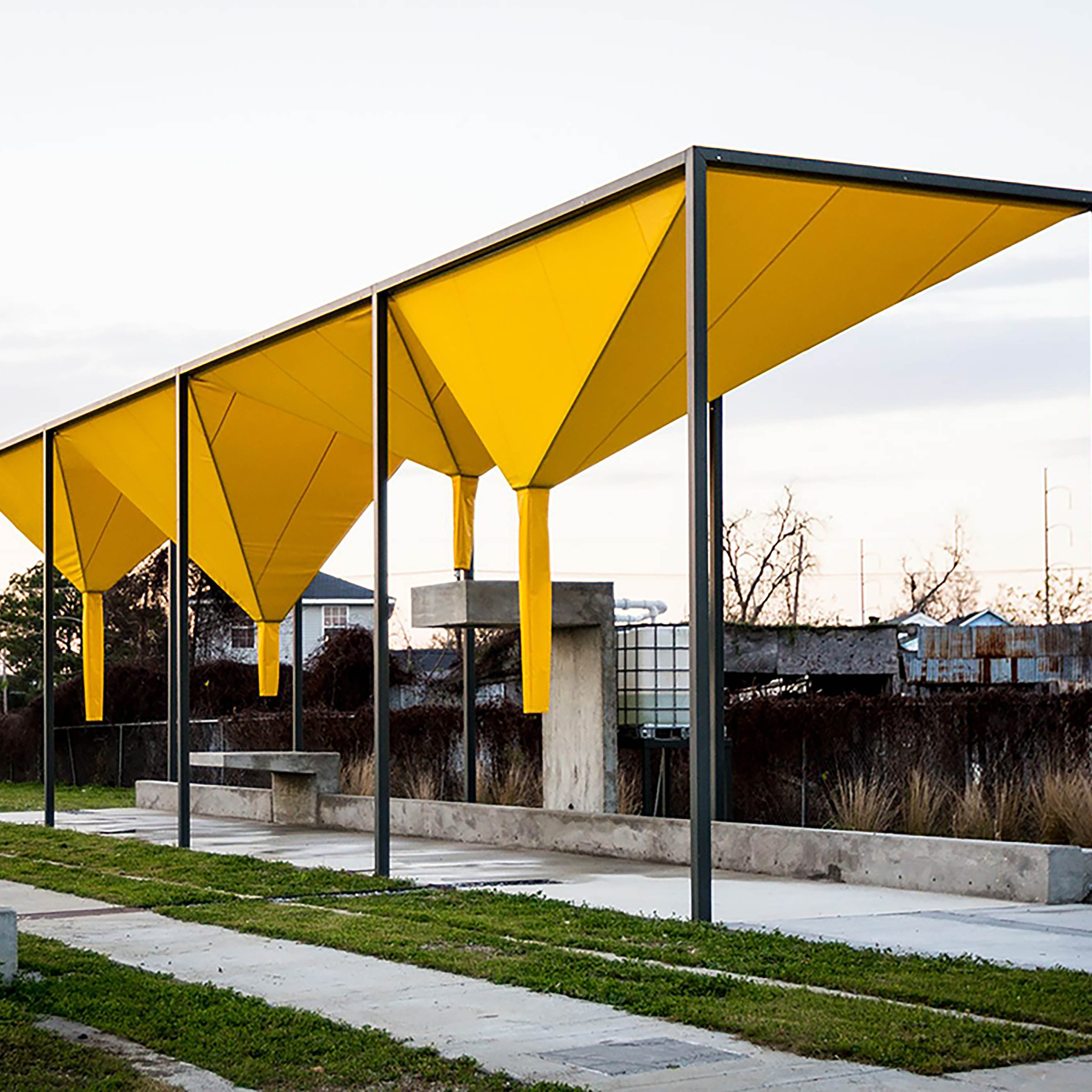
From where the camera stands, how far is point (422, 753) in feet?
75.5

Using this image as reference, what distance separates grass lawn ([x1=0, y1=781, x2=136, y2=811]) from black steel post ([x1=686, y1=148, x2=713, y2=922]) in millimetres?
15268

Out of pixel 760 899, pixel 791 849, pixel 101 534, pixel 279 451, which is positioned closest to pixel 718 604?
pixel 791 849

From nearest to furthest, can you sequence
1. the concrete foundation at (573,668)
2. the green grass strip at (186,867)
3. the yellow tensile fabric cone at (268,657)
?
the green grass strip at (186,867) → the concrete foundation at (573,668) → the yellow tensile fabric cone at (268,657)

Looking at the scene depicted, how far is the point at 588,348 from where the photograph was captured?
11.5 meters

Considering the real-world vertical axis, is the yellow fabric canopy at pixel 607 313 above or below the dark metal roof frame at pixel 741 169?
below

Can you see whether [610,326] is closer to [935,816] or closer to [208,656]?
[935,816]

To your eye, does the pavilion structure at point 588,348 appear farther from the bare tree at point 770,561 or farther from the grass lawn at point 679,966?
the bare tree at point 770,561

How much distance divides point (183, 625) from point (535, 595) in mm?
5749

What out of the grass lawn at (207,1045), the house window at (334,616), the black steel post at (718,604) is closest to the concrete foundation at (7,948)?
the grass lawn at (207,1045)

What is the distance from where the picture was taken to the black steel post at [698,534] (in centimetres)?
968

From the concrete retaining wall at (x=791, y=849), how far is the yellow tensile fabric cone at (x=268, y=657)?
2.20 m

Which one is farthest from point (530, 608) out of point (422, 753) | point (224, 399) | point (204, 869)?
point (422, 753)

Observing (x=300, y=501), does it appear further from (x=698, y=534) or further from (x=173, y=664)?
(x=698, y=534)

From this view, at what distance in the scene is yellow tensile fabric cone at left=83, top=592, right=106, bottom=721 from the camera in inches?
829
